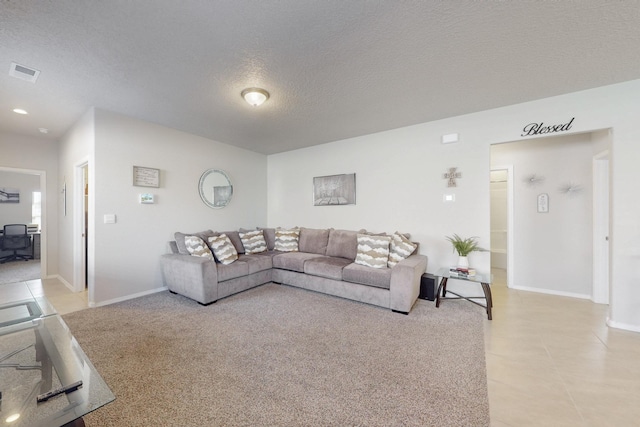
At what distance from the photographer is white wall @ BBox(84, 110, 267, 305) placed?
316 cm

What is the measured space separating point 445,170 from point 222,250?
347cm

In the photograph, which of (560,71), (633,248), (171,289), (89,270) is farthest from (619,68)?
(89,270)

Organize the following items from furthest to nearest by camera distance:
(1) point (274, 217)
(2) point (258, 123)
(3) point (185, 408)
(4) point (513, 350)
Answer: (1) point (274, 217) < (2) point (258, 123) < (4) point (513, 350) < (3) point (185, 408)

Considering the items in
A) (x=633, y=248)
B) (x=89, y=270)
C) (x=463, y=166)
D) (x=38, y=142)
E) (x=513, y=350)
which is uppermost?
(x=38, y=142)

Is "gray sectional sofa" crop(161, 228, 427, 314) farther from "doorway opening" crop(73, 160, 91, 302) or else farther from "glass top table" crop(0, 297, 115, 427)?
"glass top table" crop(0, 297, 115, 427)

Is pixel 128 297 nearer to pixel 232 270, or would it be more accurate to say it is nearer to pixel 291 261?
pixel 232 270

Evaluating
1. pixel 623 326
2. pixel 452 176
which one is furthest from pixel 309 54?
pixel 623 326

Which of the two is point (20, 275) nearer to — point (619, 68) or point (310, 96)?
point (310, 96)

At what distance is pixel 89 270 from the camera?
3160 mm

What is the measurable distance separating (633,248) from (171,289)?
18.1ft

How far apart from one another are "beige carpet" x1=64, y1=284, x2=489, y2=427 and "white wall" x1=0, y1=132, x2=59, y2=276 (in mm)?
2656

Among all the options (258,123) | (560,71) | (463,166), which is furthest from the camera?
(258,123)

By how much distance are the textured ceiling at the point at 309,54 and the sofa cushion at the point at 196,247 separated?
1749 mm

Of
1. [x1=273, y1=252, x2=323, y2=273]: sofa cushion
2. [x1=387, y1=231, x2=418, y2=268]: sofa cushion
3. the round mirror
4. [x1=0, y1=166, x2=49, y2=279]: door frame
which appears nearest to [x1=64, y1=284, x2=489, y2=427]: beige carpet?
[x1=387, y1=231, x2=418, y2=268]: sofa cushion
